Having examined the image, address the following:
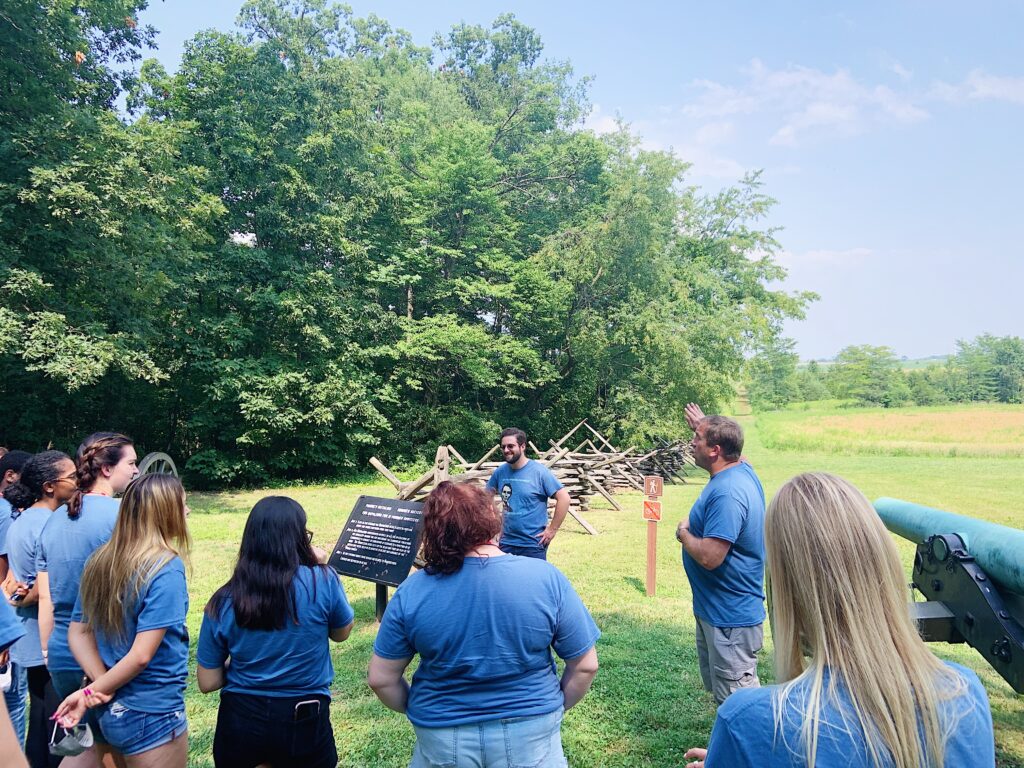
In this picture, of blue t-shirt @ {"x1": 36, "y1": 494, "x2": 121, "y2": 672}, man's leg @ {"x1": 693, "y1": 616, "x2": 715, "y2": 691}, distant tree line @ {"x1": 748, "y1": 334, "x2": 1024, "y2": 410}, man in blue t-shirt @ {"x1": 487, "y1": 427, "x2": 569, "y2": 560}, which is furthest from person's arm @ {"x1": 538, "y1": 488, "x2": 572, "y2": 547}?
distant tree line @ {"x1": 748, "y1": 334, "x2": 1024, "y2": 410}

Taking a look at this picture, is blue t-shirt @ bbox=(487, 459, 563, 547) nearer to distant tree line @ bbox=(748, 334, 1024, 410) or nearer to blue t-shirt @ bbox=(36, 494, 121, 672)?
blue t-shirt @ bbox=(36, 494, 121, 672)

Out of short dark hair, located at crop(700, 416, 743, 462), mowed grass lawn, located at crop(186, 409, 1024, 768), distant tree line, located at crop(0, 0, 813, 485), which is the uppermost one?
distant tree line, located at crop(0, 0, 813, 485)

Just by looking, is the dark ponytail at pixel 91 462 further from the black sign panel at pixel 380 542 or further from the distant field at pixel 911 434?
the distant field at pixel 911 434

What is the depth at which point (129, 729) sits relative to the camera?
259 cm

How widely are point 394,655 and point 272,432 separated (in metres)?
20.5

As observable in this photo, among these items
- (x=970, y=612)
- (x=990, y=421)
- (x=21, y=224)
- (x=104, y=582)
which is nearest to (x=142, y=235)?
(x=21, y=224)

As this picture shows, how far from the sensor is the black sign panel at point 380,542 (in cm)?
593

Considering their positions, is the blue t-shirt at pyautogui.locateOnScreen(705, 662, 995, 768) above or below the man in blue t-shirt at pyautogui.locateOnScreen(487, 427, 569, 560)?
above

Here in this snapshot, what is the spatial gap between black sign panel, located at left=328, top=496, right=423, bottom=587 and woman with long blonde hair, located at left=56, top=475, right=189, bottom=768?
3.16 m

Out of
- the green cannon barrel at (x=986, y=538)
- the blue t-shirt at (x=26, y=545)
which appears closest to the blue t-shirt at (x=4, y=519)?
the blue t-shirt at (x=26, y=545)

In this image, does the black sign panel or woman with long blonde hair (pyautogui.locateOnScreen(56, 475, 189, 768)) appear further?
the black sign panel

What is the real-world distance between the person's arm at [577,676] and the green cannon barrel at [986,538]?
144cm

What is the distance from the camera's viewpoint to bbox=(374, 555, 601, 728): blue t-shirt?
2252 millimetres

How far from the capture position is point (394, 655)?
2338mm
